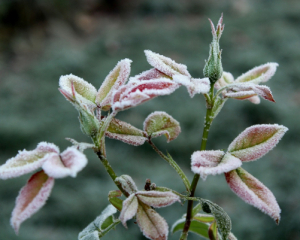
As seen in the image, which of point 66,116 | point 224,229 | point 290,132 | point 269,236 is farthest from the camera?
point 66,116

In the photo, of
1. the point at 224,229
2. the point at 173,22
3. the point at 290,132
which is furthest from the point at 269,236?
the point at 173,22

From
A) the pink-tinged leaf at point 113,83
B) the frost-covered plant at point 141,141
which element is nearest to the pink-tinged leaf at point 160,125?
the frost-covered plant at point 141,141

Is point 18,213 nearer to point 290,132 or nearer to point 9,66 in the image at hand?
point 290,132

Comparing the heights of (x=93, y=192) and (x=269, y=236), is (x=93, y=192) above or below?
above

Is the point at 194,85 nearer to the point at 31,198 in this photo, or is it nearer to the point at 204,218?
the point at 31,198

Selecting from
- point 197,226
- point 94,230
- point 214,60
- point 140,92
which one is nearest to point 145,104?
point 197,226

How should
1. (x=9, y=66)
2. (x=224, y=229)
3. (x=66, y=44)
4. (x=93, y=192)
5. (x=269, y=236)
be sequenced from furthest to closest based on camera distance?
(x=66, y=44) → (x=9, y=66) → (x=93, y=192) → (x=269, y=236) → (x=224, y=229)

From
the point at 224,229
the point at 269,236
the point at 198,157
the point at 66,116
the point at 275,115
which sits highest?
the point at 198,157

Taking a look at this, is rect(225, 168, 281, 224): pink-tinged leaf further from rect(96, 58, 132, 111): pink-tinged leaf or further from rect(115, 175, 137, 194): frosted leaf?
rect(96, 58, 132, 111): pink-tinged leaf

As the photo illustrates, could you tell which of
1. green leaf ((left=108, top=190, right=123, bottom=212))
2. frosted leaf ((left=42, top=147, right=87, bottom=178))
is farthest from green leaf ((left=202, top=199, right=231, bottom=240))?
frosted leaf ((left=42, top=147, right=87, bottom=178))
